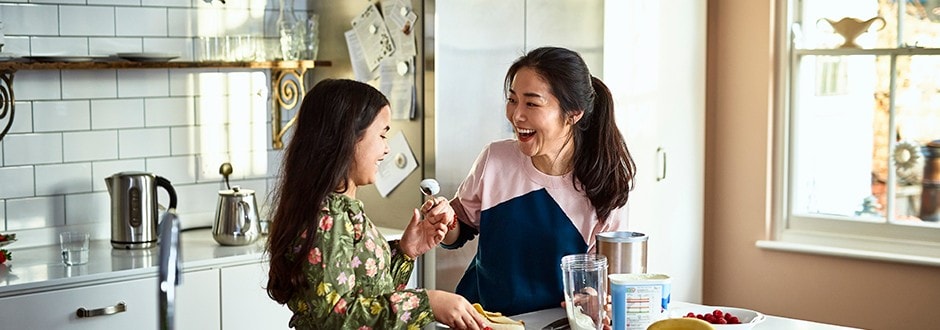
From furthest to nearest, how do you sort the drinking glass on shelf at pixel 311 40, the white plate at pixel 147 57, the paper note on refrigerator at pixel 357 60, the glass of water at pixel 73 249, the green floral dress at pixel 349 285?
1. the drinking glass on shelf at pixel 311 40
2. the paper note on refrigerator at pixel 357 60
3. the white plate at pixel 147 57
4. the glass of water at pixel 73 249
5. the green floral dress at pixel 349 285

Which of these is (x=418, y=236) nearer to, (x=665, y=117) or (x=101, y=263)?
(x=101, y=263)

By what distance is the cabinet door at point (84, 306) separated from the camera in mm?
2963

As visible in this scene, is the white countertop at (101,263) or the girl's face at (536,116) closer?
the girl's face at (536,116)

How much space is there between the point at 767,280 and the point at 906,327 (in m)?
0.57

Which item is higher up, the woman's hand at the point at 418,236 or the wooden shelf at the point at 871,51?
the wooden shelf at the point at 871,51

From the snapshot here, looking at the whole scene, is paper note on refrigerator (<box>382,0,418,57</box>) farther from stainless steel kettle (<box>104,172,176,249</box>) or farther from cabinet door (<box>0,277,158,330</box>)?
cabinet door (<box>0,277,158,330</box>)

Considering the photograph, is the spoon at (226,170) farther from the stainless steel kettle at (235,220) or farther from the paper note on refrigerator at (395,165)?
the paper note on refrigerator at (395,165)

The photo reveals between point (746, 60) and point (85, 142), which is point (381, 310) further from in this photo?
point (746, 60)

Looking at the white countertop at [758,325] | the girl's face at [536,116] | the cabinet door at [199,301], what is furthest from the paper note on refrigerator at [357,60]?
the white countertop at [758,325]

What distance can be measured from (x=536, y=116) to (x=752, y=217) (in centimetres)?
213

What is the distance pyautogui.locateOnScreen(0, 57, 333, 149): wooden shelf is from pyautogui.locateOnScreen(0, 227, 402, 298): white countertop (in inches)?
16.9

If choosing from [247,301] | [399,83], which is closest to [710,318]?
[247,301]

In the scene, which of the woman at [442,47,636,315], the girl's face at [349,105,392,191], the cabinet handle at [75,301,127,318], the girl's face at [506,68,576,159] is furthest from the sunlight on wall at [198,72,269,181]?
the girl's face at [349,105,392,191]

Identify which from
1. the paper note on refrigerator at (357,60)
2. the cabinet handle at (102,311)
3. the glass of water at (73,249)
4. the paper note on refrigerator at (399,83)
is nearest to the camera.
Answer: the cabinet handle at (102,311)
